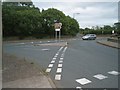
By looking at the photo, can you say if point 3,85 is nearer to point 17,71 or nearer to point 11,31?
point 17,71

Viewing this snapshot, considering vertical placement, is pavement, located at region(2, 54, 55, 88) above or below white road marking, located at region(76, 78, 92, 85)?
above

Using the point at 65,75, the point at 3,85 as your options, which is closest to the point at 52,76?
the point at 65,75

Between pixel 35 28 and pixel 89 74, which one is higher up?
pixel 35 28

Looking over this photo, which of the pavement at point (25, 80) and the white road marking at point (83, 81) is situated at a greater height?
the pavement at point (25, 80)

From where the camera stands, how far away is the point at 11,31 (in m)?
49.2

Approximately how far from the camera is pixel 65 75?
340 inches

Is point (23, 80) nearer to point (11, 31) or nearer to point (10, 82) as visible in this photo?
point (10, 82)

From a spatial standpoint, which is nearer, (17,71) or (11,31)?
(17,71)

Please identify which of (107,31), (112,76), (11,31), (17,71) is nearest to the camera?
(112,76)

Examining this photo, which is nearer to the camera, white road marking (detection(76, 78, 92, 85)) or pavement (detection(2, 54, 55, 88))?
Result: pavement (detection(2, 54, 55, 88))

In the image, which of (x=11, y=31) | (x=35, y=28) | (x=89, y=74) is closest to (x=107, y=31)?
(x=35, y=28)

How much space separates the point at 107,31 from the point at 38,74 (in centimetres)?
7061

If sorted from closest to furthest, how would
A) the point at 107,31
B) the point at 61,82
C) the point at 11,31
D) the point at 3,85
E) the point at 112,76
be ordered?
the point at 3,85 < the point at 61,82 < the point at 112,76 < the point at 11,31 < the point at 107,31

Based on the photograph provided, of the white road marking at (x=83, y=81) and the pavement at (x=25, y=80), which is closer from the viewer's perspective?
the pavement at (x=25, y=80)
